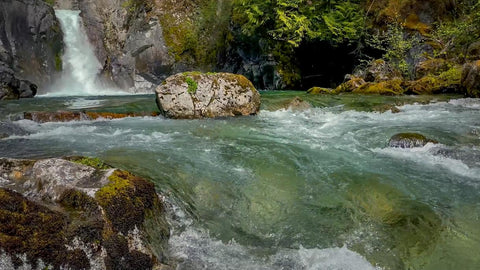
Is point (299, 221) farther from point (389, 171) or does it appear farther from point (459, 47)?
point (459, 47)

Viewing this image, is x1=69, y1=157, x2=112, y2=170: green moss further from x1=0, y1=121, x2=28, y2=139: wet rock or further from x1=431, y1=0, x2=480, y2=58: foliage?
x1=431, y1=0, x2=480, y2=58: foliage

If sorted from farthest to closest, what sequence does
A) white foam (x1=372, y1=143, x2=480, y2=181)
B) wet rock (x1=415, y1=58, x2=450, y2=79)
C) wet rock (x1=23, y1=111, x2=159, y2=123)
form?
1. wet rock (x1=415, y1=58, x2=450, y2=79)
2. wet rock (x1=23, y1=111, x2=159, y2=123)
3. white foam (x1=372, y1=143, x2=480, y2=181)

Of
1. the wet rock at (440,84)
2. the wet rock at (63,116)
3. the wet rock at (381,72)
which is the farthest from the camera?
the wet rock at (381,72)

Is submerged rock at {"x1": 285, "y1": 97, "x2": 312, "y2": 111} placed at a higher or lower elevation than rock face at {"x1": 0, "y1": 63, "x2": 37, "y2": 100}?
lower

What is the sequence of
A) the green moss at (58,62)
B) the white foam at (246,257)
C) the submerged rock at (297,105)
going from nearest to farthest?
the white foam at (246,257) < the submerged rock at (297,105) < the green moss at (58,62)

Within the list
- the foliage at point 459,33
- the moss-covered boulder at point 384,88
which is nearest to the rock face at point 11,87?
the moss-covered boulder at point 384,88

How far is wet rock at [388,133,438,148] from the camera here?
659cm

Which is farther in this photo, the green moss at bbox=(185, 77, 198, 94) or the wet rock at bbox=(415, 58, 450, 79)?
the wet rock at bbox=(415, 58, 450, 79)

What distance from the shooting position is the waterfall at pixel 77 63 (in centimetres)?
2409

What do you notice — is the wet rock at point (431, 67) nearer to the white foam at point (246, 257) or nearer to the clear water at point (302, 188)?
the clear water at point (302, 188)

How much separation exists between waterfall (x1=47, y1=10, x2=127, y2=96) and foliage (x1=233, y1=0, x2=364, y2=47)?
36.0 ft

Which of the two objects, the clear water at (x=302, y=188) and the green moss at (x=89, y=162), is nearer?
the clear water at (x=302, y=188)

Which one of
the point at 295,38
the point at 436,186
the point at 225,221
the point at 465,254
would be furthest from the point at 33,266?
the point at 295,38

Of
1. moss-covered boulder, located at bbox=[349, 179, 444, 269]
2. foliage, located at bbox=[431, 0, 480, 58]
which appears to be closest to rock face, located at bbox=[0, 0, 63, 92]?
moss-covered boulder, located at bbox=[349, 179, 444, 269]
